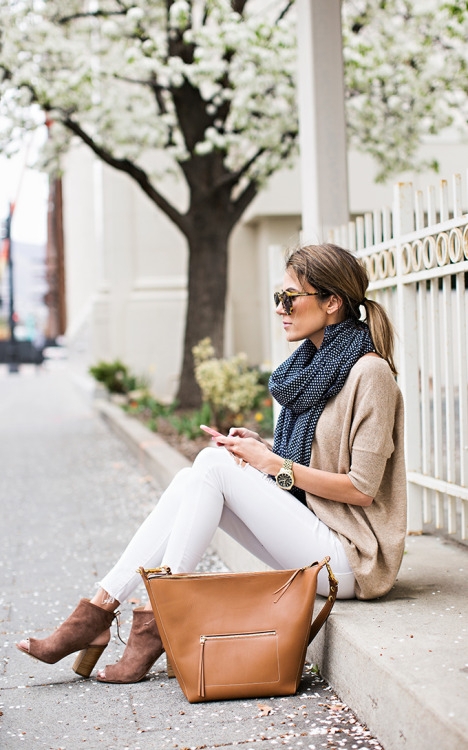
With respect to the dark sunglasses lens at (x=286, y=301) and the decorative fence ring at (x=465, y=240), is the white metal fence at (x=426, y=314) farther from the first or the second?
the dark sunglasses lens at (x=286, y=301)

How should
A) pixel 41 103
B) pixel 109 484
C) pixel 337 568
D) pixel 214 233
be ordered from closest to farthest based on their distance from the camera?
1. pixel 337 568
2. pixel 109 484
3. pixel 41 103
4. pixel 214 233

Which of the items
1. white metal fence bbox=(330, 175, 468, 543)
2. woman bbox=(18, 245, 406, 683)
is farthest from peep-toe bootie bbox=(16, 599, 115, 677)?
white metal fence bbox=(330, 175, 468, 543)

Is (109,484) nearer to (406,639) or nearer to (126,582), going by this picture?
(126,582)

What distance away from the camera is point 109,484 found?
7.69 meters

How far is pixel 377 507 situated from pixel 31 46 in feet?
26.7

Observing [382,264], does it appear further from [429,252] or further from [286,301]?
[286,301]

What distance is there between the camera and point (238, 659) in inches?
107

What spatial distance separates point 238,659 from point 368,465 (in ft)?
2.42

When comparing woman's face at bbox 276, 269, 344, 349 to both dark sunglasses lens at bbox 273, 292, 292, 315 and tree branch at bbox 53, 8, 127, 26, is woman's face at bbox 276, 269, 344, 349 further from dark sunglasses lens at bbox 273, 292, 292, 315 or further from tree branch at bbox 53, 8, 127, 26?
tree branch at bbox 53, 8, 127, 26

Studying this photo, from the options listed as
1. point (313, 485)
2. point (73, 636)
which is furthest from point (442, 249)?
point (73, 636)

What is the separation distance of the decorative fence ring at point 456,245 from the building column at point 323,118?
1.74 meters


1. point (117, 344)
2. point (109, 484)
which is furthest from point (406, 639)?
point (117, 344)

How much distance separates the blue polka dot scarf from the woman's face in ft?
0.13

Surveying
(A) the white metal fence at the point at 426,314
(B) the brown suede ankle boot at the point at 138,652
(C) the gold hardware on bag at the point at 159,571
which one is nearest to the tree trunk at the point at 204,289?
(A) the white metal fence at the point at 426,314
